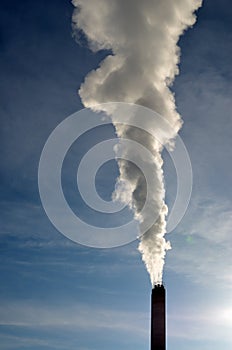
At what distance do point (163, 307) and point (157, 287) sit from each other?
6.06 feet

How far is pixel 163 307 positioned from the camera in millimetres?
32125

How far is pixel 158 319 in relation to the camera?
31.1 m

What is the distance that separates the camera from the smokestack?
30.3 m

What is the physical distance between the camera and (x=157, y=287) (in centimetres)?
3347

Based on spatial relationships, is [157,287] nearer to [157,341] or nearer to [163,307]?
[163,307]

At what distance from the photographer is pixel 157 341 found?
30.4 meters

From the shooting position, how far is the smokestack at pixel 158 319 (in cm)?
3033

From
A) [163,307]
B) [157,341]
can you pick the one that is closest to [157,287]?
[163,307]

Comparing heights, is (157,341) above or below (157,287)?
below

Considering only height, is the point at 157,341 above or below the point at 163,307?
below

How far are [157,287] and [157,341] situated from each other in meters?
4.47

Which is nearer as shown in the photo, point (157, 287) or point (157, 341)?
point (157, 341)
